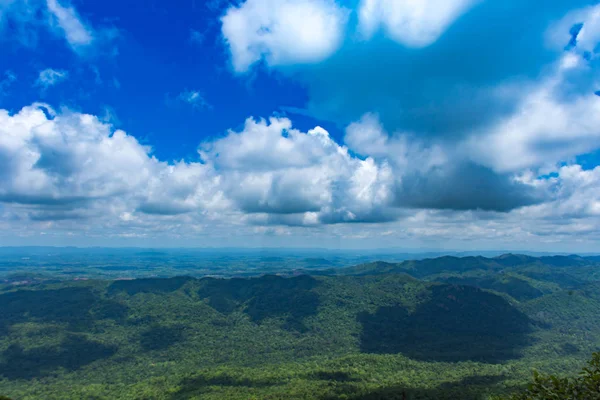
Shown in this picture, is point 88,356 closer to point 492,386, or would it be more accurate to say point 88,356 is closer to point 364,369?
point 364,369

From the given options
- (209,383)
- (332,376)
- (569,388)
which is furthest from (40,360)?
(569,388)

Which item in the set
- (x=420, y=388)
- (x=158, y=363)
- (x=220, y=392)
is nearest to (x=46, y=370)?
(x=158, y=363)

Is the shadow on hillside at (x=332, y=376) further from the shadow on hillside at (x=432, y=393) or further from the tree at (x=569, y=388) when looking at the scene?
the tree at (x=569, y=388)

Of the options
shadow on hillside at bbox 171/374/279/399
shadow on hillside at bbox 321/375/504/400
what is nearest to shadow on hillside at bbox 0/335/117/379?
shadow on hillside at bbox 171/374/279/399

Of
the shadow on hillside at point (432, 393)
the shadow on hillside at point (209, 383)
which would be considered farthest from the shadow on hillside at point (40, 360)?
the shadow on hillside at point (432, 393)

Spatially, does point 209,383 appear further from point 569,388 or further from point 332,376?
point 569,388

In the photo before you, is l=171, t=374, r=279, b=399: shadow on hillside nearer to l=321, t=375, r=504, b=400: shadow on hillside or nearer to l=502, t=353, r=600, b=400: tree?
l=321, t=375, r=504, b=400: shadow on hillside
